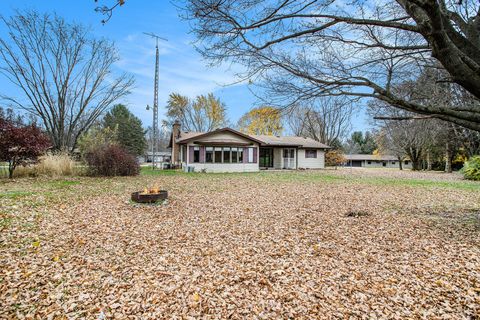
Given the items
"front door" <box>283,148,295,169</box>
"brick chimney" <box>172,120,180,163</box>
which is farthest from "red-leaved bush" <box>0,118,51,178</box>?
"front door" <box>283,148,295,169</box>

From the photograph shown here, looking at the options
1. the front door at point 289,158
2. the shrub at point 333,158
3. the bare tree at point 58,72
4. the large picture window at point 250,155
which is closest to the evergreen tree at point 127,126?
the bare tree at point 58,72

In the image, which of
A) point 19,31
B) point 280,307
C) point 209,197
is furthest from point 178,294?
point 19,31

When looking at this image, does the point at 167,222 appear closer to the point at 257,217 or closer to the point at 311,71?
the point at 257,217

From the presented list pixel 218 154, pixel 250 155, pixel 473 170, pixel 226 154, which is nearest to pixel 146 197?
pixel 218 154

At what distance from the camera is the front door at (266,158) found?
2533cm

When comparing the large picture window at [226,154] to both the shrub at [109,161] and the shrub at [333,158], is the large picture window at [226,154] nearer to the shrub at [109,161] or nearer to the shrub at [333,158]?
the shrub at [109,161]

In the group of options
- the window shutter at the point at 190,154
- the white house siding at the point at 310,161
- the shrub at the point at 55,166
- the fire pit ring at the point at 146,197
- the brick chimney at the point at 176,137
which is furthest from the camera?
the white house siding at the point at 310,161

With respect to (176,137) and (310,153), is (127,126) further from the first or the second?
(310,153)

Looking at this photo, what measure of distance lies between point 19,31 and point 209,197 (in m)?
16.8

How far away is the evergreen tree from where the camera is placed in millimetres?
38469

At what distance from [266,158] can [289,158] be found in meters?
2.41

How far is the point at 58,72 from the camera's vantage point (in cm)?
1645

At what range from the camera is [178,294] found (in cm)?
Result: 273

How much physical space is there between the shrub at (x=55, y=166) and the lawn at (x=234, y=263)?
690 cm
